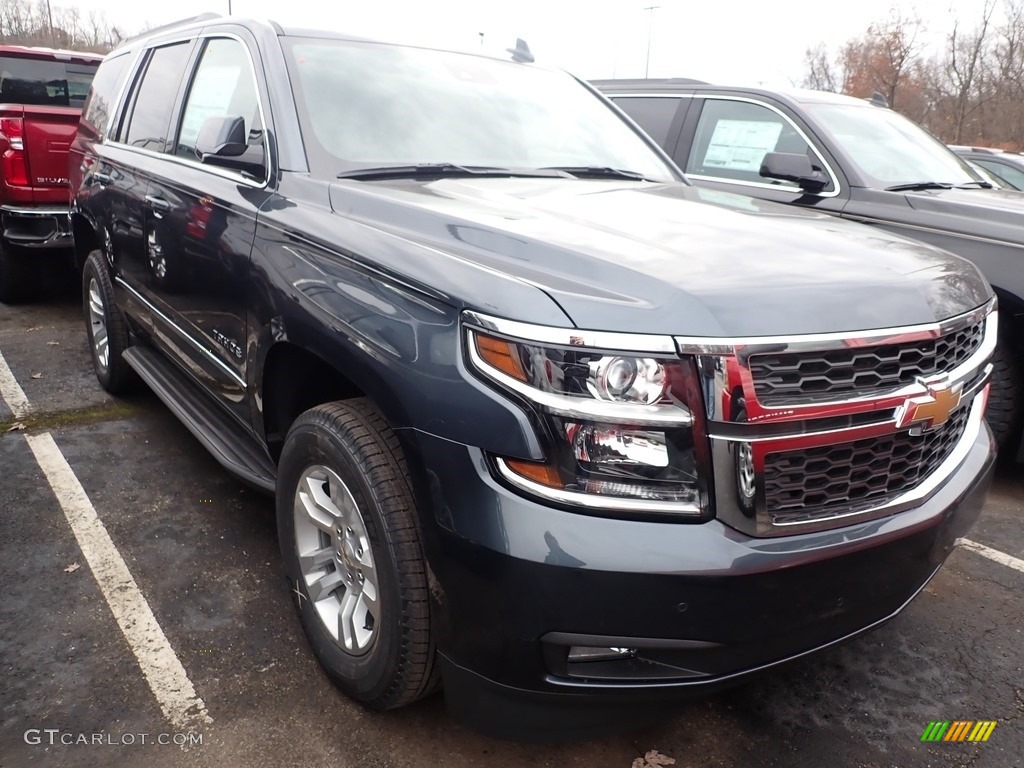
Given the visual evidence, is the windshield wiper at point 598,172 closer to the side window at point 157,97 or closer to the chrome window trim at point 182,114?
the chrome window trim at point 182,114

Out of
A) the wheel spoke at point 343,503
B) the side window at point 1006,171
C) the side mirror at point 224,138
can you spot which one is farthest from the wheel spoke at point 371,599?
the side window at point 1006,171

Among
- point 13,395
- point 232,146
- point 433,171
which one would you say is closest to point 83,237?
point 13,395

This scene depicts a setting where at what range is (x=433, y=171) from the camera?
277cm

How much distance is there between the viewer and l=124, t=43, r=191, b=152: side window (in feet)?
12.1

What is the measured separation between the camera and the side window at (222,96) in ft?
9.38

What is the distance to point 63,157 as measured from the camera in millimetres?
5887

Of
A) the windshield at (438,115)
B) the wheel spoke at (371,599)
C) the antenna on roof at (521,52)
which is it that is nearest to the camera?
the wheel spoke at (371,599)

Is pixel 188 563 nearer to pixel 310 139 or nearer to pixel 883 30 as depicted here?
pixel 310 139

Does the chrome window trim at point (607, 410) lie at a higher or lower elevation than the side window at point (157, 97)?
lower

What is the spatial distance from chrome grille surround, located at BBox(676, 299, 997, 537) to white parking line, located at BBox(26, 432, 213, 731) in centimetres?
161

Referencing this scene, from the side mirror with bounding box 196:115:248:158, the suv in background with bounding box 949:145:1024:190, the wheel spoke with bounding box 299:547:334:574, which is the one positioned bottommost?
the wheel spoke with bounding box 299:547:334:574

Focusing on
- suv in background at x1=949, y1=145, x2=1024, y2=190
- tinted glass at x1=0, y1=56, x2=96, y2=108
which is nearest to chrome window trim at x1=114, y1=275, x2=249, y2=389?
tinted glass at x1=0, y1=56, x2=96, y2=108

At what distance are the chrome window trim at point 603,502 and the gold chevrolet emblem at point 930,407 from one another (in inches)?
22.4

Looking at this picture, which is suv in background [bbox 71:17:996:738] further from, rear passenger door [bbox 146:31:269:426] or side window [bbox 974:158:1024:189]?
side window [bbox 974:158:1024:189]
